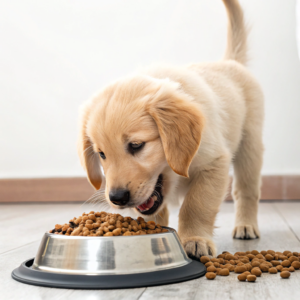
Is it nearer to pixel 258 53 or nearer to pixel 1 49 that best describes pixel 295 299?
pixel 258 53

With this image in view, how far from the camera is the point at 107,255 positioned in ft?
4.05

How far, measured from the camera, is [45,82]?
13.9 ft

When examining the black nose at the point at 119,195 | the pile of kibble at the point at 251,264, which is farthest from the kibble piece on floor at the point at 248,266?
the black nose at the point at 119,195

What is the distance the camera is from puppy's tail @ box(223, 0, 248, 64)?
266 cm

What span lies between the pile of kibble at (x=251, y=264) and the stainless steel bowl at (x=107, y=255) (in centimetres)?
16

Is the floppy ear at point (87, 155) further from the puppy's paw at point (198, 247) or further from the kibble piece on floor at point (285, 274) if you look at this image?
the kibble piece on floor at point (285, 274)

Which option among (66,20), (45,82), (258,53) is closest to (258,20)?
(258,53)

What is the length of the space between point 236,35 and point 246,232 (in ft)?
4.22

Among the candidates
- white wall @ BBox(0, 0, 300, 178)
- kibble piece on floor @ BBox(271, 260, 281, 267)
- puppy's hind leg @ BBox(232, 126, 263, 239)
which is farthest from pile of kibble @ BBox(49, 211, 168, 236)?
white wall @ BBox(0, 0, 300, 178)

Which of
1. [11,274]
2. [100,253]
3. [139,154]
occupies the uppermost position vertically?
[139,154]

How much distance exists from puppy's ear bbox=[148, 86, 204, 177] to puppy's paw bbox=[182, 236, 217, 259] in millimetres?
264

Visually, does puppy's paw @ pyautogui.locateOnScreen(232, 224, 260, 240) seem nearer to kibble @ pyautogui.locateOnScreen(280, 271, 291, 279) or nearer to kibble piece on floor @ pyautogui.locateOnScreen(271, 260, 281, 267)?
kibble piece on floor @ pyautogui.locateOnScreen(271, 260, 281, 267)

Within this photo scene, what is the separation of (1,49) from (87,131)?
10.2 feet

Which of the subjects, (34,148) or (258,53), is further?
(34,148)
